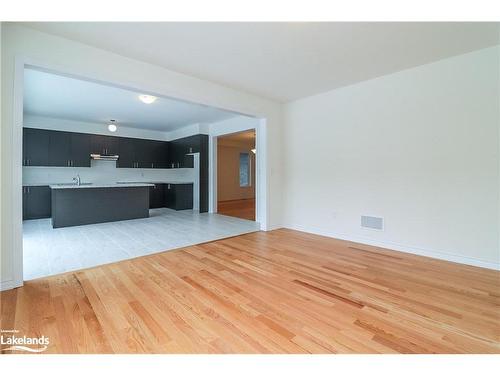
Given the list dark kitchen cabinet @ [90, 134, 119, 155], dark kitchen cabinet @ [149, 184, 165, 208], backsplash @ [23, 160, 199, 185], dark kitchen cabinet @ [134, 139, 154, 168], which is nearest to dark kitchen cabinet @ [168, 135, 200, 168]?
backsplash @ [23, 160, 199, 185]

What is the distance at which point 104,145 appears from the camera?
706 centimetres

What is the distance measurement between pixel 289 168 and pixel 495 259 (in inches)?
130

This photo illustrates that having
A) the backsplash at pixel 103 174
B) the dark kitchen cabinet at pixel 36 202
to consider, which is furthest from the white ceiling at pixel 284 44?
the dark kitchen cabinet at pixel 36 202

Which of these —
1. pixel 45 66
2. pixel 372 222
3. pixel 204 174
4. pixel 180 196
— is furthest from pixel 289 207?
pixel 45 66

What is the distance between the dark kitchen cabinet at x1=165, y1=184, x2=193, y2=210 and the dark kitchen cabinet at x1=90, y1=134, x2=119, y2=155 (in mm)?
1935

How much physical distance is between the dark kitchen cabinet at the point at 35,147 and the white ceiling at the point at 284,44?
4.96 metres

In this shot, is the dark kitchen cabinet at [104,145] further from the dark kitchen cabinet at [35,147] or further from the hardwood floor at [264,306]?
the hardwood floor at [264,306]

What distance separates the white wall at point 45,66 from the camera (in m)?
2.23

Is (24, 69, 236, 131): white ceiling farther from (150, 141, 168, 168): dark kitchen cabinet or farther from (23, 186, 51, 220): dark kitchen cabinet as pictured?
(23, 186, 51, 220): dark kitchen cabinet

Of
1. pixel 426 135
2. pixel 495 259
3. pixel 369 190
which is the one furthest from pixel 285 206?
pixel 495 259

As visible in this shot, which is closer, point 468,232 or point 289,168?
point 468,232

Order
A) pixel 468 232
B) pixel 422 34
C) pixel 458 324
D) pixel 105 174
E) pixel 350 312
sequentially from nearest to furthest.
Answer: pixel 458 324
pixel 350 312
pixel 422 34
pixel 468 232
pixel 105 174

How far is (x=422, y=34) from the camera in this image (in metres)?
2.49
